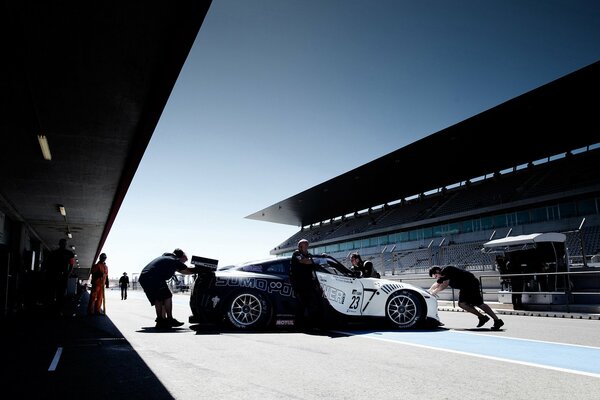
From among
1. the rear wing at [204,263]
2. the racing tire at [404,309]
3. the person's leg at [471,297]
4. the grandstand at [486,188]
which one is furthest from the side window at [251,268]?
the grandstand at [486,188]

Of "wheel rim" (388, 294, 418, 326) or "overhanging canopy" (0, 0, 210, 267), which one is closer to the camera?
"overhanging canopy" (0, 0, 210, 267)

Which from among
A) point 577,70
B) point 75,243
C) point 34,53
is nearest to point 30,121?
point 34,53

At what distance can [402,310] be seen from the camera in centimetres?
835

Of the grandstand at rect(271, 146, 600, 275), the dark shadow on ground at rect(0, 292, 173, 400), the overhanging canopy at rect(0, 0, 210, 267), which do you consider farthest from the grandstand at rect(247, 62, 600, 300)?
the dark shadow on ground at rect(0, 292, 173, 400)

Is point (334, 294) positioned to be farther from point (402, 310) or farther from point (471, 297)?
point (471, 297)

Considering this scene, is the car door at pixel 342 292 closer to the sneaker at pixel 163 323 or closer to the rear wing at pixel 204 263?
the rear wing at pixel 204 263

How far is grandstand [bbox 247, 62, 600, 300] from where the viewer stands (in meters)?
24.3

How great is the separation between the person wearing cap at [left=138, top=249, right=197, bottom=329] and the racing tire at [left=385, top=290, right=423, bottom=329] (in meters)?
3.60

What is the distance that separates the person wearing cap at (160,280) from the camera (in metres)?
8.51

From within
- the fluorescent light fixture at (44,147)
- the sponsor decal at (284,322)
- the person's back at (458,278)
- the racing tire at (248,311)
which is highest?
the fluorescent light fixture at (44,147)

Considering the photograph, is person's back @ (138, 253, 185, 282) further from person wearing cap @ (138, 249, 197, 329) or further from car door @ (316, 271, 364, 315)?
car door @ (316, 271, 364, 315)

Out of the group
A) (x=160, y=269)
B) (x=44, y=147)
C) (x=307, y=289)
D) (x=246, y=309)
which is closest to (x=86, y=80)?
(x=160, y=269)

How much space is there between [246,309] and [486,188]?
37.9m

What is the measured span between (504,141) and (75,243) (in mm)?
31574
